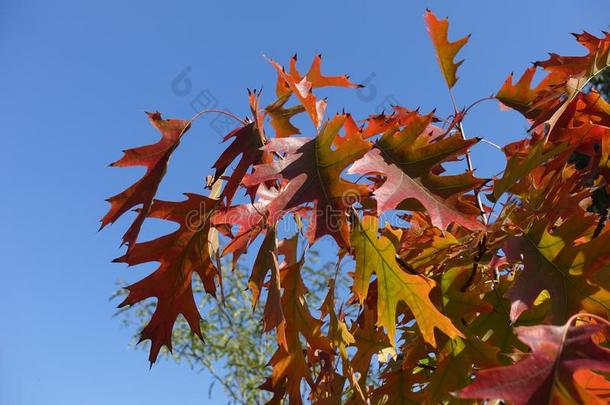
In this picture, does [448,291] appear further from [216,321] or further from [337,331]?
[216,321]

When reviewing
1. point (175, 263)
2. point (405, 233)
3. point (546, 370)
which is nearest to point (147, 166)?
point (175, 263)

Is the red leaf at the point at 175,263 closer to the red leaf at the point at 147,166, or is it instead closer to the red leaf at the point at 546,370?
the red leaf at the point at 147,166

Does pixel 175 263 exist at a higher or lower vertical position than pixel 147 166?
lower

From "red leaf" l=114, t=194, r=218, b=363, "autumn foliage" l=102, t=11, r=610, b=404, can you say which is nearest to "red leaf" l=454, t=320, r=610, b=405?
"autumn foliage" l=102, t=11, r=610, b=404

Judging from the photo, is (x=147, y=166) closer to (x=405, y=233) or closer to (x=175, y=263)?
(x=175, y=263)

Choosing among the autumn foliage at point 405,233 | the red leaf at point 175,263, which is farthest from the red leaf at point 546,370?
the red leaf at point 175,263

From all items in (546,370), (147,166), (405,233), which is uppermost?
(147,166)

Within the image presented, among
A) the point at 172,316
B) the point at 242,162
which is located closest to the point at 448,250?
the point at 242,162

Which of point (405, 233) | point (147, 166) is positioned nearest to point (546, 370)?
point (405, 233)

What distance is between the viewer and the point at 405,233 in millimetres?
1283

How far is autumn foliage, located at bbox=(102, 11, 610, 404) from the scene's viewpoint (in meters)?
0.93

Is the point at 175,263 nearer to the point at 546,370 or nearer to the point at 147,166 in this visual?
the point at 147,166

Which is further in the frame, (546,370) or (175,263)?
(175,263)

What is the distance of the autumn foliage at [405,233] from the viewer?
3.05 ft
